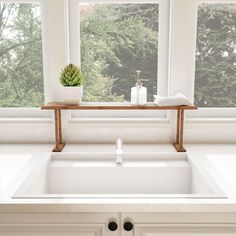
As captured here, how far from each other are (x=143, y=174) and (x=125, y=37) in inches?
30.8

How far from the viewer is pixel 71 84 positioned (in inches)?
69.2

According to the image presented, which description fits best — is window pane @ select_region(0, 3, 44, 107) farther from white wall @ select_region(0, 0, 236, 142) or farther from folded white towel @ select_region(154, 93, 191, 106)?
folded white towel @ select_region(154, 93, 191, 106)

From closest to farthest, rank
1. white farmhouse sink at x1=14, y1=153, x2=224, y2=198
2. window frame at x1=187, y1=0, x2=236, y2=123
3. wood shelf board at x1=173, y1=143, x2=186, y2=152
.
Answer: white farmhouse sink at x1=14, y1=153, x2=224, y2=198, wood shelf board at x1=173, y1=143, x2=186, y2=152, window frame at x1=187, y1=0, x2=236, y2=123

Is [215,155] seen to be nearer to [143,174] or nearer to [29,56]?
[143,174]

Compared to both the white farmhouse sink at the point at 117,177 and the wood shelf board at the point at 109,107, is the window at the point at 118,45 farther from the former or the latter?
the white farmhouse sink at the point at 117,177

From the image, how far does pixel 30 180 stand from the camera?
4.62 feet

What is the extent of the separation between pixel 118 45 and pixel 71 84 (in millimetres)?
380

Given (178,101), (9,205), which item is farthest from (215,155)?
(9,205)

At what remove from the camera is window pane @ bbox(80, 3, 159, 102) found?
1.89m

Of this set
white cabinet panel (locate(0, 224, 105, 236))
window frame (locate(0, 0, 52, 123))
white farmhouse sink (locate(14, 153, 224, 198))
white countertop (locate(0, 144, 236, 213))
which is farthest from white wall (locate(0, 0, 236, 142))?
white cabinet panel (locate(0, 224, 105, 236))

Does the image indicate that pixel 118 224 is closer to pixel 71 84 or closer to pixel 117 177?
pixel 117 177

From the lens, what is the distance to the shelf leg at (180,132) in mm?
1779

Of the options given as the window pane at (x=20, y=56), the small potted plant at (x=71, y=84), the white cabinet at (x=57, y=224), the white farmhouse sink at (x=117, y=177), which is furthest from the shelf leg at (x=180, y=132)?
the window pane at (x=20, y=56)

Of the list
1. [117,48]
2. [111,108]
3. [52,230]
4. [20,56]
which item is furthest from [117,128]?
[52,230]
